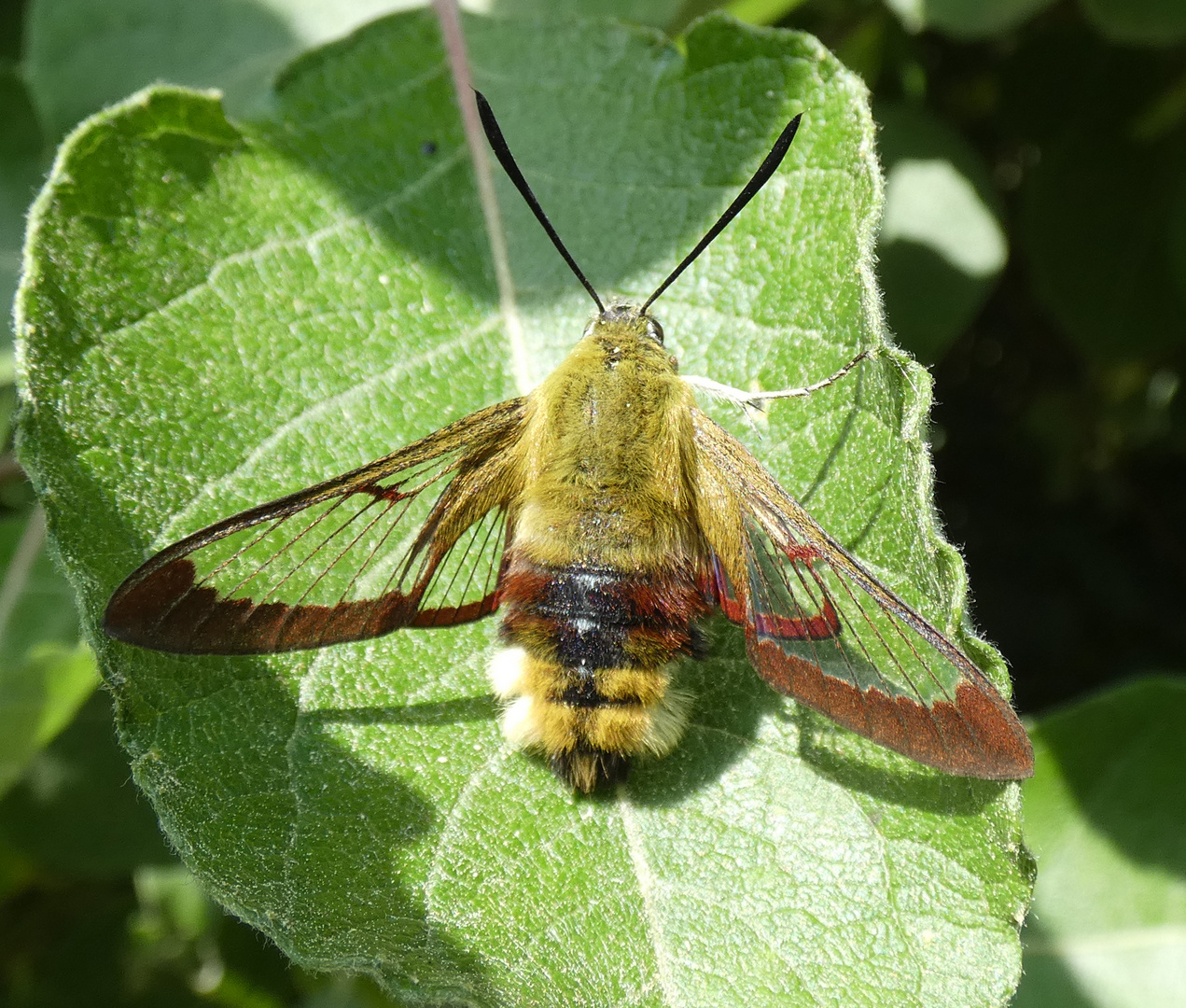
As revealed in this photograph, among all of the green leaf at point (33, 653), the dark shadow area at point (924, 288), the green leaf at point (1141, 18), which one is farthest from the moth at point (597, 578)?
the green leaf at point (1141, 18)

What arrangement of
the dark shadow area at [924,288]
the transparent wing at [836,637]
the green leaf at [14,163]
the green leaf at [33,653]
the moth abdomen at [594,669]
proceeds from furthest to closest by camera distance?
1. the green leaf at [14,163]
2. the dark shadow area at [924,288]
3. the green leaf at [33,653]
4. the moth abdomen at [594,669]
5. the transparent wing at [836,637]

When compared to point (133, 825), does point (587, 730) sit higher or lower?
higher

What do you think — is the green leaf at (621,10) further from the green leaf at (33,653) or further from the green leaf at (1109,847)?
the green leaf at (1109,847)

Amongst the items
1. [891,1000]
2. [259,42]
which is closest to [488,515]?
[891,1000]

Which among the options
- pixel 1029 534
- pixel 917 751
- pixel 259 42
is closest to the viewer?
pixel 917 751

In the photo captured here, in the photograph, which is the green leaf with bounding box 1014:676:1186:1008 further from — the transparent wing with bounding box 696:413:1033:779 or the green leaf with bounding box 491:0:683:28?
the green leaf with bounding box 491:0:683:28

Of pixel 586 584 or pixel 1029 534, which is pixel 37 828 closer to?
pixel 586 584
